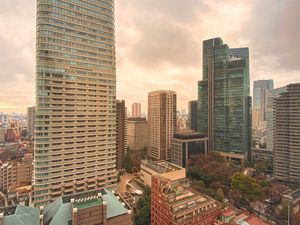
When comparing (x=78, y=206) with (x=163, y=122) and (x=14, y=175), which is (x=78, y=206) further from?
(x=163, y=122)

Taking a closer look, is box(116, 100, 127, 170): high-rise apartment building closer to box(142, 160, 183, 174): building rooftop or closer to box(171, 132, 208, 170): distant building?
box(142, 160, 183, 174): building rooftop

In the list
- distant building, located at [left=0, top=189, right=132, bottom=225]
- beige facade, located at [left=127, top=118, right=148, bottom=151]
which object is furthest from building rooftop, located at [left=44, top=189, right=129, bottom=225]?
beige facade, located at [left=127, top=118, right=148, bottom=151]

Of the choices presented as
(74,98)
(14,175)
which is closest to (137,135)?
(14,175)

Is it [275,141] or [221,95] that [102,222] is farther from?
[221,95]

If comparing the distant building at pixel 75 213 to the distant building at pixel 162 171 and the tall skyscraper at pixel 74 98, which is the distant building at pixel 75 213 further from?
the distant building at pixel 162 171

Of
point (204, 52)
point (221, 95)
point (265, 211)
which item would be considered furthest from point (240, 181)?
point (204, 52)

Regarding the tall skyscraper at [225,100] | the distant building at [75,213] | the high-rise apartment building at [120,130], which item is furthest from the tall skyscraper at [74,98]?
the tall skyscraper at [225,100]
